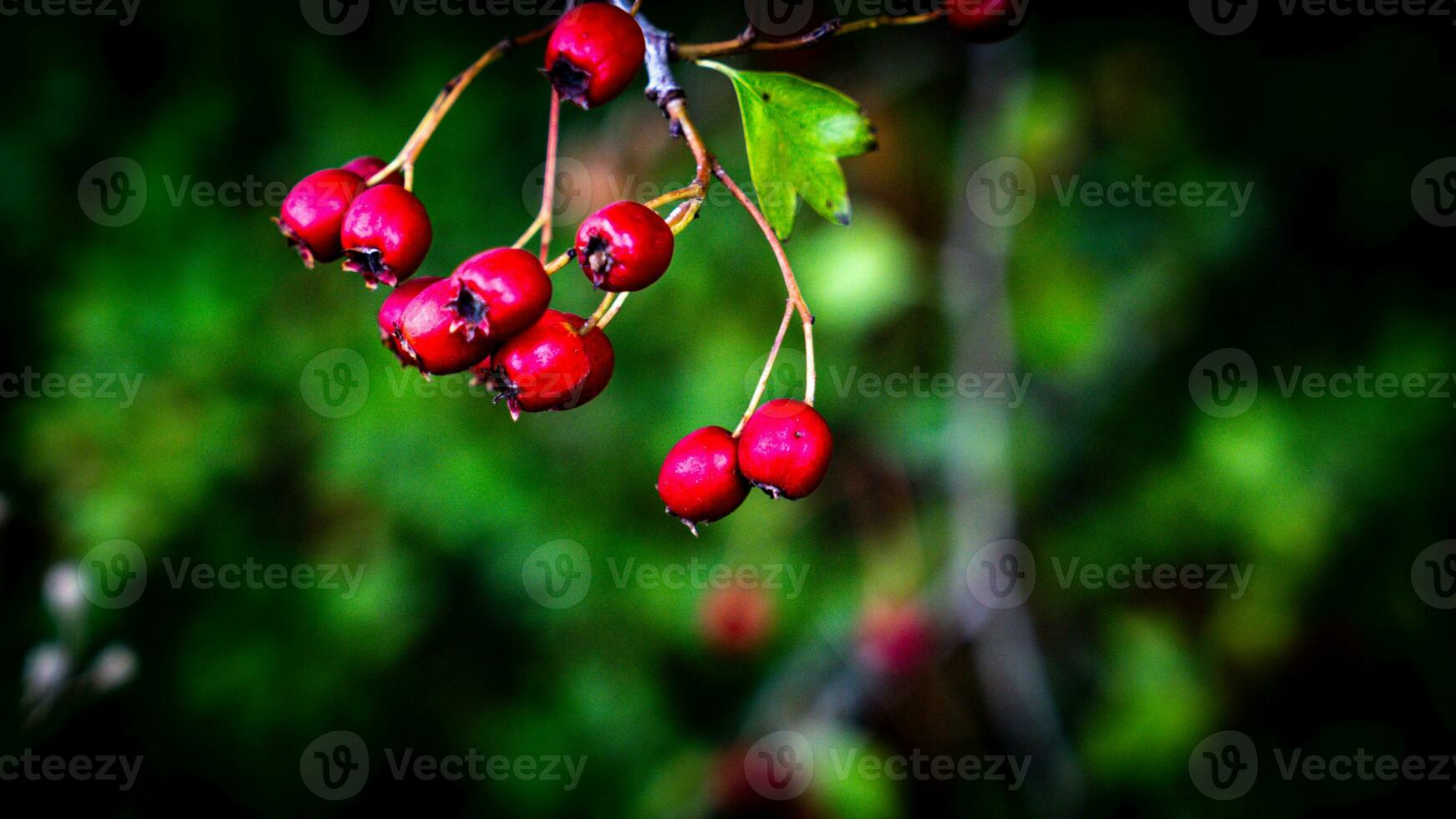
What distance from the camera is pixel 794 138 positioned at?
1121mm

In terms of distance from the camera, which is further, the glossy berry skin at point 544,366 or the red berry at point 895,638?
the red berry at point 895,638

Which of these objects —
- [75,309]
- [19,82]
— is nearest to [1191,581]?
[75,309]

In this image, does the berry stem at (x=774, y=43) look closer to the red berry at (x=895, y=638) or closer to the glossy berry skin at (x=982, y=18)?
the glossy berry skin at (x=982, y=18)

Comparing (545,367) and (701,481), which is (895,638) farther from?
(545,367)

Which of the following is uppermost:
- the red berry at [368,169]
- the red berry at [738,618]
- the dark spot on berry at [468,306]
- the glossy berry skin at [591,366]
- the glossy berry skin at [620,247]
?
the red berry at [368,169]

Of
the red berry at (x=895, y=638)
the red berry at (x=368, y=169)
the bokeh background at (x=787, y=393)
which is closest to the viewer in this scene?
the red berry at (x=368, y=169)

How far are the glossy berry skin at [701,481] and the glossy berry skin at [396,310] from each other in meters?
0.33

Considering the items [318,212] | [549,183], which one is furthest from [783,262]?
[318,212]

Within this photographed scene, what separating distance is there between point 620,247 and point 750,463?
0.99ft

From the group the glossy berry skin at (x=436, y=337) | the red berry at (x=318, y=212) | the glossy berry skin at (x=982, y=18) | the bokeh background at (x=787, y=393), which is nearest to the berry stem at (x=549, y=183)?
the glossy berry skin at (x=436, y=337)

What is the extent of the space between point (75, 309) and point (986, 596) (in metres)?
3.28

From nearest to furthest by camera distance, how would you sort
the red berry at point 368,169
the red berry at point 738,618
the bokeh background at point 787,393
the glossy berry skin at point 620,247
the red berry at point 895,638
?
the glossy berry skin at point 620,247, the red berry at point 368,169, the red berry at point 895,638, the bokeh background at point 787,393, the red berry at point 738,618

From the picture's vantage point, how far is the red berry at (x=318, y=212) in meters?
1.06

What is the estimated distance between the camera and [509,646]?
3580 millimetres
